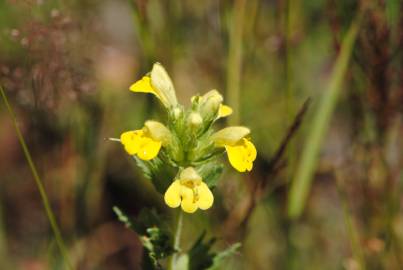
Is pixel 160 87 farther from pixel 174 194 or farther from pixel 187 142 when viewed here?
pixel 174 194

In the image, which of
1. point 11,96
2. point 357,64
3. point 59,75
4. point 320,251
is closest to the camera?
point 59,75

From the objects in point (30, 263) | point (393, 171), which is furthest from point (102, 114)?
point (393, 171)

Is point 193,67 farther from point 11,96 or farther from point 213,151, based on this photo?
point 213,151

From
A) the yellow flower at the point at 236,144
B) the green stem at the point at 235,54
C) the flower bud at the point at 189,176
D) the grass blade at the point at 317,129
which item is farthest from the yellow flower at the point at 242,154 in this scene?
the green stem at the point at 235,54

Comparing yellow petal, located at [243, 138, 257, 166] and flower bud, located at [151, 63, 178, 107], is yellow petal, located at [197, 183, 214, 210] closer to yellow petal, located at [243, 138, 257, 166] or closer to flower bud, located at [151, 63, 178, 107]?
yellow petal, located at [243, 138, 257, 166]

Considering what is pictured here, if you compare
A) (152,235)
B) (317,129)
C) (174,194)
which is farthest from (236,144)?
(317,129)

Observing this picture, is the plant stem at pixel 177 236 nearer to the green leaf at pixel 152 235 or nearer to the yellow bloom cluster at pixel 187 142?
the green leaf at pixel 152 235
